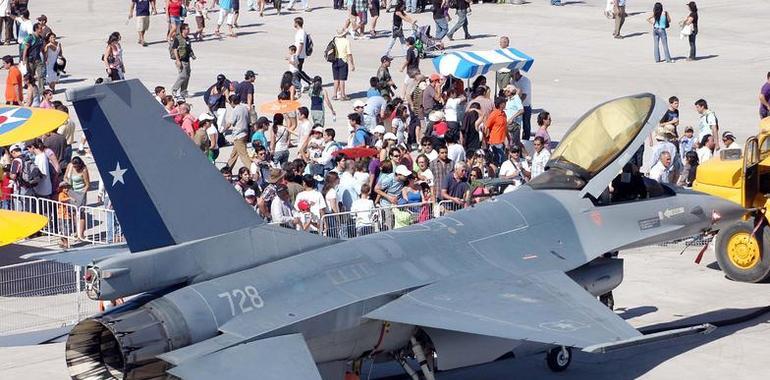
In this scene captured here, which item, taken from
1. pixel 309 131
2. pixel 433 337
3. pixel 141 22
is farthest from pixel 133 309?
pixel 141 22

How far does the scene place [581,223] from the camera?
17.5 m

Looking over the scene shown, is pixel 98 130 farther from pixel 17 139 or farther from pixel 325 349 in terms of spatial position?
pixel 17 139

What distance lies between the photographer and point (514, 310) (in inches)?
603

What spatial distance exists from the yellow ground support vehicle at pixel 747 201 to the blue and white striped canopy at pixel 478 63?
334 inches

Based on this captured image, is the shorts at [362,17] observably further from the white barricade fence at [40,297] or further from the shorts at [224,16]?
A: the white barricade fence at [40,297]

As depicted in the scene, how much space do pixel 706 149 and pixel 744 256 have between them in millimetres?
4692

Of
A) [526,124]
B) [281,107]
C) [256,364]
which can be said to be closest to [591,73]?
[526,124]

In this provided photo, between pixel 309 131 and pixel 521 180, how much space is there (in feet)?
16.0

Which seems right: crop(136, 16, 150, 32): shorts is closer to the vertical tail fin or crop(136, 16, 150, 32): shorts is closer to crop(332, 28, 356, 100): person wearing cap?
crop(332, 28, 356, 100): person wearing cap

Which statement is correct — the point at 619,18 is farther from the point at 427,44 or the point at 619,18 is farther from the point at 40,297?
the point at 40,297

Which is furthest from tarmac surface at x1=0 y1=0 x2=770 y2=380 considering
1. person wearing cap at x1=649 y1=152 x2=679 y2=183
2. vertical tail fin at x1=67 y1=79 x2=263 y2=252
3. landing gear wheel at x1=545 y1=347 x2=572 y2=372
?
vertical tail fin at x1=67 y1=79 x2=263 y2=252

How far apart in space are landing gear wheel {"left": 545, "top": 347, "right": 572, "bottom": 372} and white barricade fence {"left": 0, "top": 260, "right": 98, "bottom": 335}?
22.0 ft

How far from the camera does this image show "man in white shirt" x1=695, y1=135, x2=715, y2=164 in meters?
25.5

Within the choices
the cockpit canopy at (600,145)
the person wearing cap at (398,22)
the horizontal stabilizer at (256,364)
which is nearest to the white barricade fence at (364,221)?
the cockpit canopy at (600,145)
